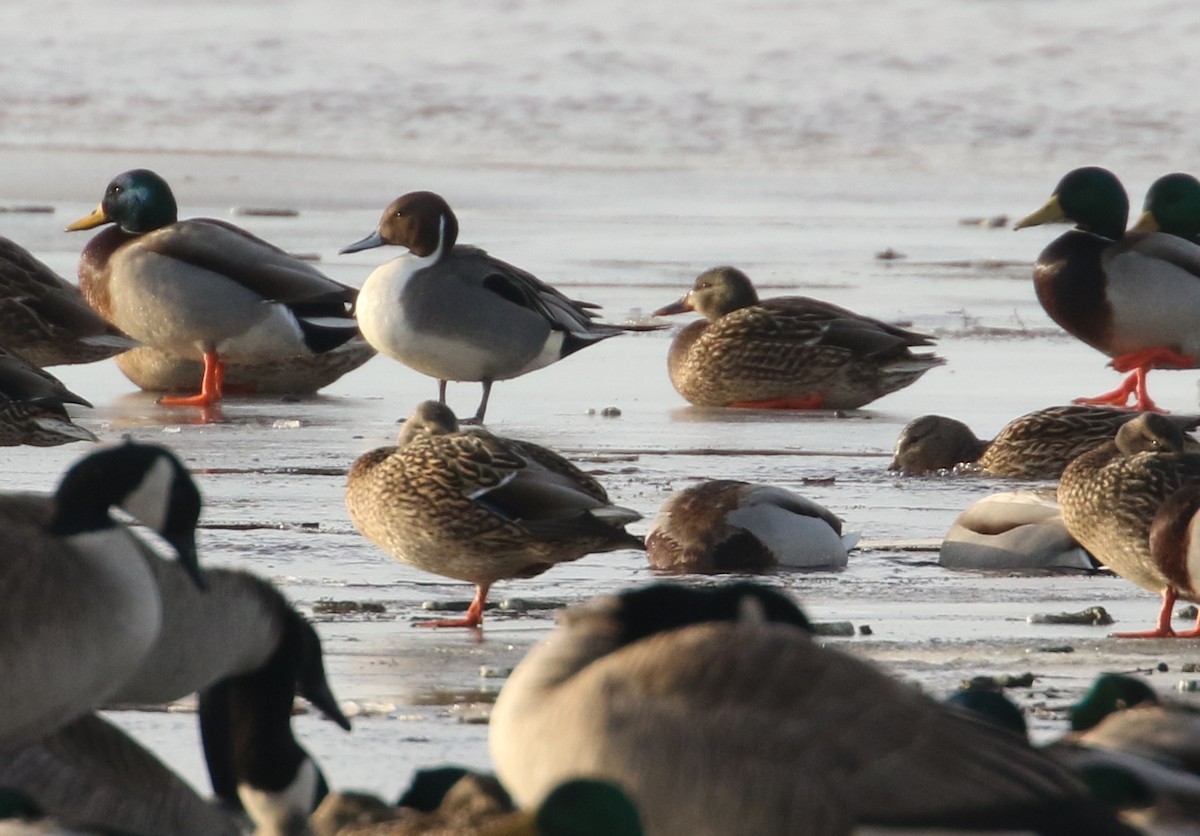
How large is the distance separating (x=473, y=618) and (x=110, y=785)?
2.45m

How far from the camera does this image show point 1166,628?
21.5 ft

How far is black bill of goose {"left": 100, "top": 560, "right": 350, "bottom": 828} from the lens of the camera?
4.73 metres

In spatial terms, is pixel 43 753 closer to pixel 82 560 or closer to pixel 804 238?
pixel 82 560

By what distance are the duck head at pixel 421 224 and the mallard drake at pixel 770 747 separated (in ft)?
24.7

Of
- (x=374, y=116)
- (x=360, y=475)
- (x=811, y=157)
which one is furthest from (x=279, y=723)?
(x=374, y=116)

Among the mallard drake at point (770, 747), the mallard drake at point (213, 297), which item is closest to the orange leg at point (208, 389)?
the mallard drake at point (213, 297)

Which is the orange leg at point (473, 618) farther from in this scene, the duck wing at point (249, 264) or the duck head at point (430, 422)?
the duck wing at point (249, 264)

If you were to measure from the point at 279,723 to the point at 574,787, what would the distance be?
55.2 inches

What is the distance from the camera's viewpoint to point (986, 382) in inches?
467

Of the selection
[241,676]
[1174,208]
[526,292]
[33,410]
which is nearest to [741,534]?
[33,410]

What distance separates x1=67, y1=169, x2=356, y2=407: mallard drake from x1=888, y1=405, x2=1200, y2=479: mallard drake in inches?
131

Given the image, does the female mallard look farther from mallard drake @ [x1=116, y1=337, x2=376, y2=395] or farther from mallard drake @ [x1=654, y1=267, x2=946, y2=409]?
mallard drake @ [x1=654, y1=267, x2=946, y2=409]

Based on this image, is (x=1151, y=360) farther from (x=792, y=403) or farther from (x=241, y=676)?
(x=241, y=676)

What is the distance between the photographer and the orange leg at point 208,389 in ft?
37.3
